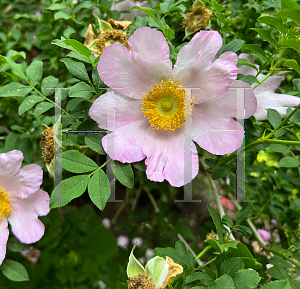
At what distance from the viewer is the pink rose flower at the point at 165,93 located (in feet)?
1.84

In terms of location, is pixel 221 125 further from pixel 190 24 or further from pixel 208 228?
pixel 208 228

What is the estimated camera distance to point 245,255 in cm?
58

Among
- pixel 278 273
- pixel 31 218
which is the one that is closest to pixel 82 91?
pixel 31 218

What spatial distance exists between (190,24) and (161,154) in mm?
408

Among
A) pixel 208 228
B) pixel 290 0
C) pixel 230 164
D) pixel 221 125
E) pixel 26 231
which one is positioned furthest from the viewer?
pixel 208 228

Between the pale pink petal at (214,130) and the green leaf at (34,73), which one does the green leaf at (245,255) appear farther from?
the green leaf at (34,73)

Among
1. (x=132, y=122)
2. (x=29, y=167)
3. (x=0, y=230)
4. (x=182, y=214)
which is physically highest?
(x=132, y=122)

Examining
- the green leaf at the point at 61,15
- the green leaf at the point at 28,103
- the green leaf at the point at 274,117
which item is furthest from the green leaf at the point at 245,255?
the green leaf at the point at 61,15

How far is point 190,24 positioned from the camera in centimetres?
78

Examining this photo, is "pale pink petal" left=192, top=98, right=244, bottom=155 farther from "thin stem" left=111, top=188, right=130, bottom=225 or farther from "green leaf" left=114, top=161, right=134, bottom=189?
"thin stem" left=111, top=188, right=130, bottom=225

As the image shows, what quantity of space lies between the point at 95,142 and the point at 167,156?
16 centimetres

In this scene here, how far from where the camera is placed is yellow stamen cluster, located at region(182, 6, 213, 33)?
77 cm

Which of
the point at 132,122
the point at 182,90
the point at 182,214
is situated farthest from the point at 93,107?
the point at 182,214

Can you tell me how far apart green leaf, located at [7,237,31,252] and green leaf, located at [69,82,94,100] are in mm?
435
